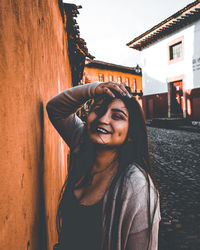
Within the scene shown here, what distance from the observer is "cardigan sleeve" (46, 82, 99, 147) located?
147cm

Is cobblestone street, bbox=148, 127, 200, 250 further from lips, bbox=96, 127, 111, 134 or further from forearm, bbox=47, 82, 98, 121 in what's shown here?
forearm, bbox=47, 82, 98, 121

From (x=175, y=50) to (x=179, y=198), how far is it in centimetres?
1474

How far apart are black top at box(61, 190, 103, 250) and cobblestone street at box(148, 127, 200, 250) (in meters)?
0.67

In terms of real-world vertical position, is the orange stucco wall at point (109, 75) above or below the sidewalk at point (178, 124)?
above

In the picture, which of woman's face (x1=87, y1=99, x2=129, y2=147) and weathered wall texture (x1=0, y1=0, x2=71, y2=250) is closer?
weathered wall texture (x1=0, y1=0, x2=71, y2=250)

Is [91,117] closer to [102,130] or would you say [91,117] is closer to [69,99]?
[102,130]

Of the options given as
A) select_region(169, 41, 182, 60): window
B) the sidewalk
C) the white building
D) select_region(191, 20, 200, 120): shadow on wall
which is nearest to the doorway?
the white building

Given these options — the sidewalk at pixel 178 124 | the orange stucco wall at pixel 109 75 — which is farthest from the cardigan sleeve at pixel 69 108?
the orange stucco wall at pixel 109 75

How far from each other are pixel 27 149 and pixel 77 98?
0.58m

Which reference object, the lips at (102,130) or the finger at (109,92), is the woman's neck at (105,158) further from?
the finger at (109,92)

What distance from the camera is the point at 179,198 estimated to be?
388cm

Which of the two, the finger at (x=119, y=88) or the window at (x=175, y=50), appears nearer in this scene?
the finger at (x=119, y=88)

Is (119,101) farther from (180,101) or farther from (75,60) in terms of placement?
(180,101)

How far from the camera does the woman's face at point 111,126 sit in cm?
128
